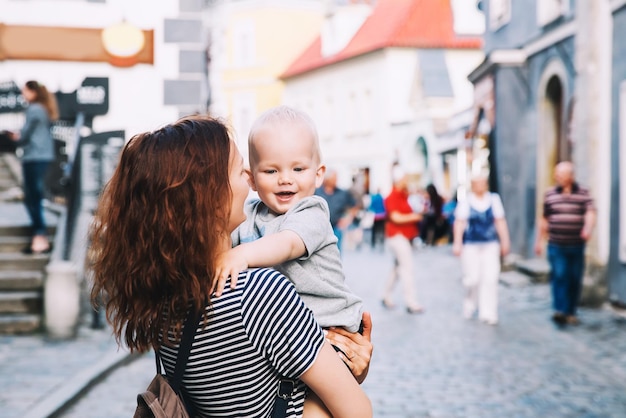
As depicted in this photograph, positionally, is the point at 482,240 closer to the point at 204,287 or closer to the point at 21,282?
the point at 21,282

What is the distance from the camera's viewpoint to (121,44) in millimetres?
12312

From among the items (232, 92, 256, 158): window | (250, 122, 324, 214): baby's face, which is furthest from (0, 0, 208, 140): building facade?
(232, 92, 256, 158): window

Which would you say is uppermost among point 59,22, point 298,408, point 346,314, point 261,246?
point 59,22

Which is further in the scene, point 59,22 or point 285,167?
point 59,22

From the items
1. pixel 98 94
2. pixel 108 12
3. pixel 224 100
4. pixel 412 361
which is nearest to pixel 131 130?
pixel 98 94

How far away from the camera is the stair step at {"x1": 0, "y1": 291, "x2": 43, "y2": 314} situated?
10500mm

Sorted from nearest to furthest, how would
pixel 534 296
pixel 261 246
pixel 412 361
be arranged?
1. pixel 261 246
2. pixel 412 361
3. pixel 534 296

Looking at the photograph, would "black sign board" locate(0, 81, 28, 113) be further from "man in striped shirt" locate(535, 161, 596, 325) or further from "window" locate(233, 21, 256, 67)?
"window" locate(233, 21, 256, 67)

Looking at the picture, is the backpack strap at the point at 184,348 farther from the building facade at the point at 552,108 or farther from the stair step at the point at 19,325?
the building facade at the point at 552,108

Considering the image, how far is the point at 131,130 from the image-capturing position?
12.1 metres

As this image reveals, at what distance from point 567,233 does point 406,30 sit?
35151 mm

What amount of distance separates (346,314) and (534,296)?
12.4m

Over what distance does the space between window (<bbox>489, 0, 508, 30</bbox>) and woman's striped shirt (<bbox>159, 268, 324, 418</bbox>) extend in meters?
19.4

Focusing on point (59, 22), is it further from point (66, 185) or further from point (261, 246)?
point (261, 246)
